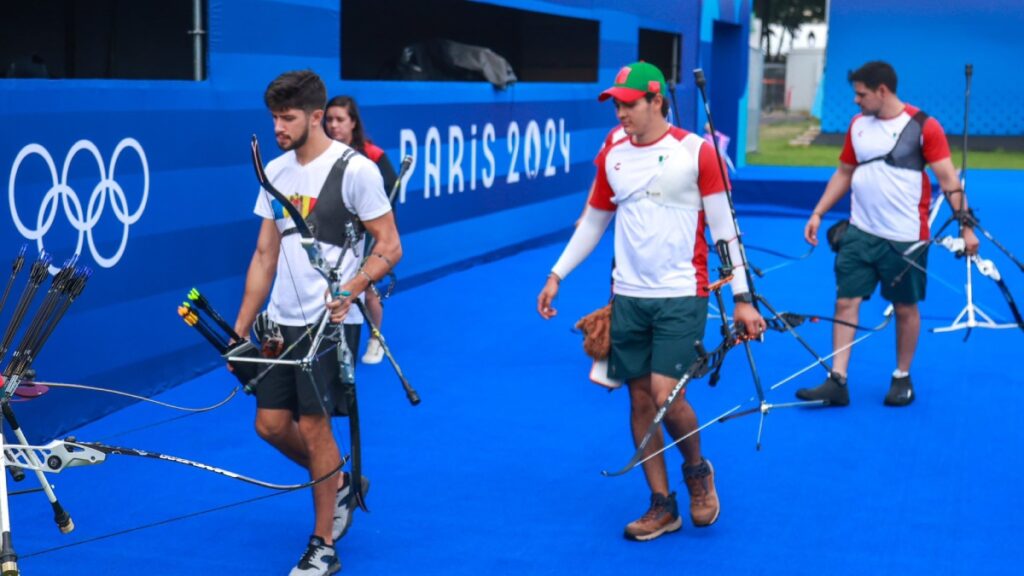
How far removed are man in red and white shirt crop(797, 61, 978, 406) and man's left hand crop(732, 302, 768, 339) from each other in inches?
96.3

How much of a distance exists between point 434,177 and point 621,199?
6.75 metres

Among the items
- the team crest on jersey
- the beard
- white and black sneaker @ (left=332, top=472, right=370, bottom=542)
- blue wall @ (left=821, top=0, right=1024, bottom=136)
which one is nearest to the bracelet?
the team crest on jersey

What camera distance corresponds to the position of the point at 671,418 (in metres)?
5.07

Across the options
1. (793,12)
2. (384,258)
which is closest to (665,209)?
(384,258)

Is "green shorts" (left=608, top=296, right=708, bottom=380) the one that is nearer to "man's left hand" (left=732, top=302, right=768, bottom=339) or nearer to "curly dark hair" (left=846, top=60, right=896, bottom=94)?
"man's left hand" (left=732, top=302, right=768, bottom=339)

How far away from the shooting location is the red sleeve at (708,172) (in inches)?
193

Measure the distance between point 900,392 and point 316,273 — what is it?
→ 13.1 ft

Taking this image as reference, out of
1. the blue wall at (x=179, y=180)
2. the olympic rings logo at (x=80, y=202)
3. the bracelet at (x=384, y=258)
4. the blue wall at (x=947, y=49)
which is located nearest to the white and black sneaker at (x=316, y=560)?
the bracelet at (x=384, y=258)

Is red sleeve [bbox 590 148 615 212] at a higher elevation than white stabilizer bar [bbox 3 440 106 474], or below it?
higher

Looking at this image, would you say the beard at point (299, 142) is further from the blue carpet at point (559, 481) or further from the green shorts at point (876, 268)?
the green shorts at point (876, 268)

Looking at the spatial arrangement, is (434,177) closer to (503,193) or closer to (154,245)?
(503,193)

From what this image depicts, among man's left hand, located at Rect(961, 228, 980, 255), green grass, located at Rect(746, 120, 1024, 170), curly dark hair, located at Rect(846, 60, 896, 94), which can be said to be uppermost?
curly dark hair, located at Rect(846, 60, 896, 94)

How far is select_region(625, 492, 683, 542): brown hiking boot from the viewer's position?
16.8ft

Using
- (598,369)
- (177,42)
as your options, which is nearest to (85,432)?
(598,369)
